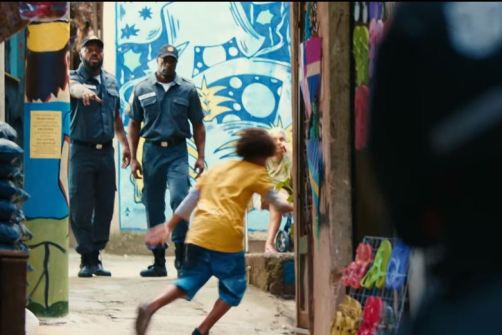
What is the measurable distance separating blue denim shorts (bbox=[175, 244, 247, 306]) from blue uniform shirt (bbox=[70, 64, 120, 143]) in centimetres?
347

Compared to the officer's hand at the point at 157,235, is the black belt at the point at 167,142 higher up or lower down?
higher up

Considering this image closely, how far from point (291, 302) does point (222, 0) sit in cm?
653

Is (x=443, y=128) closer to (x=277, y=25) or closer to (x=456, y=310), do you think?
(x=456, y=310)

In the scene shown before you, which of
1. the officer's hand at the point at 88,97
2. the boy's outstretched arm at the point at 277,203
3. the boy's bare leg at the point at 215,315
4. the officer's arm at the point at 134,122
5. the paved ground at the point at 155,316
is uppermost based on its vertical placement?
the officer's hand at the point at 88,97

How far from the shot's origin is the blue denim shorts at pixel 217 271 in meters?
6.66

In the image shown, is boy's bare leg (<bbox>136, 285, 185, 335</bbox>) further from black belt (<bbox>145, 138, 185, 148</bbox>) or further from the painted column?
black belt (<bbox>145, 138, 185, 148</bbox>)

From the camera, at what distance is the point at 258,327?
25.5 feet

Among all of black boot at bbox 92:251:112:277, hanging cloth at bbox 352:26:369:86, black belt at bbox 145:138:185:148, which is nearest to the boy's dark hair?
hanging cloth at bbox 352:26:369:86

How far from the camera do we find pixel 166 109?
1009 centimetres

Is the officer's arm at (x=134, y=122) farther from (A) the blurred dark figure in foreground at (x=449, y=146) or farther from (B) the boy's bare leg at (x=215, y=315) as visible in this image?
(A) the blurred dark figure in foreground at (x=449, y=146)

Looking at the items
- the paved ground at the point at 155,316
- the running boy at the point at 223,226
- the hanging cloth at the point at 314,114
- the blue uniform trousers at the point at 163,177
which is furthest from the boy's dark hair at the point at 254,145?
the blue uniform trousers at the point at 163,177

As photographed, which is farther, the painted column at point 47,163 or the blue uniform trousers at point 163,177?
the blue uniform trousers at point 163,177

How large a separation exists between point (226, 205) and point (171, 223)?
336 millimetres

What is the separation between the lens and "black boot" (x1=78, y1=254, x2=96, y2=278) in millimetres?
9688
